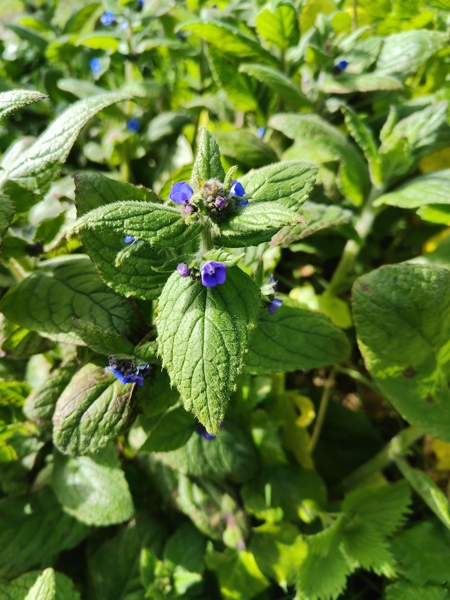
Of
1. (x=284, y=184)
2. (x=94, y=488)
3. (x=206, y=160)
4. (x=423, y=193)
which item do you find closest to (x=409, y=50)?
(x=423, y=193)

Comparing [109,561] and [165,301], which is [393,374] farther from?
[109,561]

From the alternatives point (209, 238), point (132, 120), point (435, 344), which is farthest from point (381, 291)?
point (132, 120)

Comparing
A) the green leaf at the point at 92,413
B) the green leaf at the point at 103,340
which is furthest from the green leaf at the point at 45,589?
the green leaf at the point at 103,340

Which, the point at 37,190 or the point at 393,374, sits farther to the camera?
the point at 393,374

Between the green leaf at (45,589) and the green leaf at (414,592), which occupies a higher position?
the green leaf at (45,589)

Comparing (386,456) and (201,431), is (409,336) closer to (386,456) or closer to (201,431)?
(386,456)

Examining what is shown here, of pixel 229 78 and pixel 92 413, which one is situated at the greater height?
pixel 229 78

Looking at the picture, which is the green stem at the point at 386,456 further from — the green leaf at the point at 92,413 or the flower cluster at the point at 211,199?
the flower cluster at the point at 211,199
